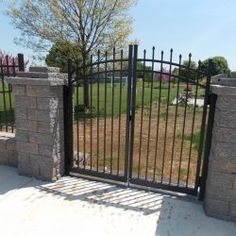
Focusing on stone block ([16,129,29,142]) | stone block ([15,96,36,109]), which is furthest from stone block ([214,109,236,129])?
stone block ([16,129,29,142])

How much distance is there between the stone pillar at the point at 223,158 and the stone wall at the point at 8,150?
125 inches

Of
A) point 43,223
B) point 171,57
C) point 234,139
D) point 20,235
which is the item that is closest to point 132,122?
point 171,57

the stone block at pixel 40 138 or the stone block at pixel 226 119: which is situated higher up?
the stone block at pixel 226 119

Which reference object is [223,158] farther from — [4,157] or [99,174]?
[4,157]

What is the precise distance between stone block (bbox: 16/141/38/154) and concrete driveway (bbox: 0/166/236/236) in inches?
19.3

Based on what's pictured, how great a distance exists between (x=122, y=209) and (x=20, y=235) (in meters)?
1.24

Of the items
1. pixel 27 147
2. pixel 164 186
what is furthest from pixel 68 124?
pixel 164 186

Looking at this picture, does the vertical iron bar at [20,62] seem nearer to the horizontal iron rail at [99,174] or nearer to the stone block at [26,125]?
the stone block at [26,125]

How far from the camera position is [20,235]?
9.49 feet

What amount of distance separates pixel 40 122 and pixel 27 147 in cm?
52

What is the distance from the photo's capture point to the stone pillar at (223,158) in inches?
119

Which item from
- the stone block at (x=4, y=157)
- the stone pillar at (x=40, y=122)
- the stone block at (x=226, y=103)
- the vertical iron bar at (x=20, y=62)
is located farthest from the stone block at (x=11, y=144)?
the stone block at (x=226, y=103)

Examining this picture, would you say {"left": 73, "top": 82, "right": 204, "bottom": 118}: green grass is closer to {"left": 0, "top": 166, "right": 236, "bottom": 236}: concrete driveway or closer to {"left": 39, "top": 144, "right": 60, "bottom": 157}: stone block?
{"left": 39, "top": 144, "right": 60, "bottom": 157}: stone block

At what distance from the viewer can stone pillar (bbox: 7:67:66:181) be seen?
3.87 meters
